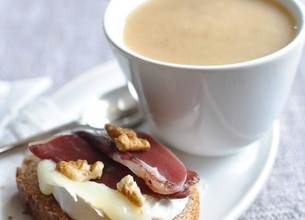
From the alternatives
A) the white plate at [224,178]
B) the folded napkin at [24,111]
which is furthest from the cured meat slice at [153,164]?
the folded napkin at [24,111]

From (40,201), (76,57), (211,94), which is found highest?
(211,94)

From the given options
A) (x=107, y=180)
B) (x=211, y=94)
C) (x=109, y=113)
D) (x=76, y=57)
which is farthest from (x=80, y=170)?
(x=76, y=57)

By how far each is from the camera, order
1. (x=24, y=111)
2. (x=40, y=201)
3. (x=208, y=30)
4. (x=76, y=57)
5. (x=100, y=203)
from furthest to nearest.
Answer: (x=76, y=57), (x=24, y=111), (x=208, y=30), (x=40, y=201), (x=100, y=203)

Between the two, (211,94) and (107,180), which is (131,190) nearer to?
(107,180)

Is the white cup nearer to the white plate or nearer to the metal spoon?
the white plate

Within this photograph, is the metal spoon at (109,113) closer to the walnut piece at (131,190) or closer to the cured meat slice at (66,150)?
the cured meat slice at (66,150)

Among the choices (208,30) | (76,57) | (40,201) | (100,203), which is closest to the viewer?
(100,203)
